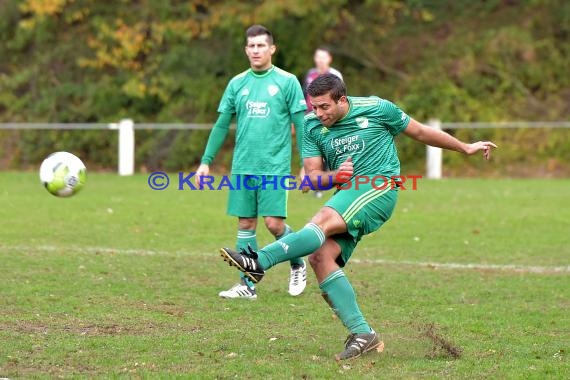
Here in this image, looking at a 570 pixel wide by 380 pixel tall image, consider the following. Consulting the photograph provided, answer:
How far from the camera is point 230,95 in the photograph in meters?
8.36

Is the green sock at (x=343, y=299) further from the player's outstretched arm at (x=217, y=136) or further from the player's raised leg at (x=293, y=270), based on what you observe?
the player's outstretched arm at (x=217, y=136)

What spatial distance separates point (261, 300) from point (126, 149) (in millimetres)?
15039

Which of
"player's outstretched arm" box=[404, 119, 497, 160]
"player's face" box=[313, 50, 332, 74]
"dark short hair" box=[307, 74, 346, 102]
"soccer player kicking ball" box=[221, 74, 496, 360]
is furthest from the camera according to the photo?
"player's face" box=[313, 50, 332, 74]

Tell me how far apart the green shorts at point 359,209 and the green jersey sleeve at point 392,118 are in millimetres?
415

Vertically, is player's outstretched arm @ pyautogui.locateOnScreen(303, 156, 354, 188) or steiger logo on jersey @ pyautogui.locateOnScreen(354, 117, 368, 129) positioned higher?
steiger logo on jersey @ pyautogui.locateOnScreen(354, 117, 368, 129)

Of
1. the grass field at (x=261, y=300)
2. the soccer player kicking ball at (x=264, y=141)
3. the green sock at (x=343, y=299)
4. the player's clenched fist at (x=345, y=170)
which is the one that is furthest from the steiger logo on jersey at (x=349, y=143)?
the soccer player kicking ball at (x=264, y=141)

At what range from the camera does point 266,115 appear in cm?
827

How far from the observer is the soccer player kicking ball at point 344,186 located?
595 centimetres

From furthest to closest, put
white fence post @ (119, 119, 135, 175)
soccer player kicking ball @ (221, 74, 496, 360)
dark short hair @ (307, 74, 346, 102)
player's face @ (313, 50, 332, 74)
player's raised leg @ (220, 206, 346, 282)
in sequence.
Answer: white fence post @ (119, 119, 135, 175) < player's face @ (313, 50, 332, 74) < dark short hair @ (307, 74, 346, 102) < soccer player kicking ball @ (221, 74, 496, 360) < player's raised leg @ (220, 206, 346, 282)

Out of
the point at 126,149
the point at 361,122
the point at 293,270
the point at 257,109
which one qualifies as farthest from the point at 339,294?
the point at 126,149

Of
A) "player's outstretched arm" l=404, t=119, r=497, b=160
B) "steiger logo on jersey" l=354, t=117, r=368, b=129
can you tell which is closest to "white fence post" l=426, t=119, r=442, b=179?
"player's outstretched arm" l=404, t=119, r=497, b=160

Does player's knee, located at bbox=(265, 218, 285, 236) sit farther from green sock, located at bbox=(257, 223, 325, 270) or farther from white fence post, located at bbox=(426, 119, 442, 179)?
white fence post, located at bbox=(426, 119, 442, 179)

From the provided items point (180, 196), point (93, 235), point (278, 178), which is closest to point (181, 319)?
point (278, 178)

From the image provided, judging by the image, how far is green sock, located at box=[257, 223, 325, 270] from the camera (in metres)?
5.84
